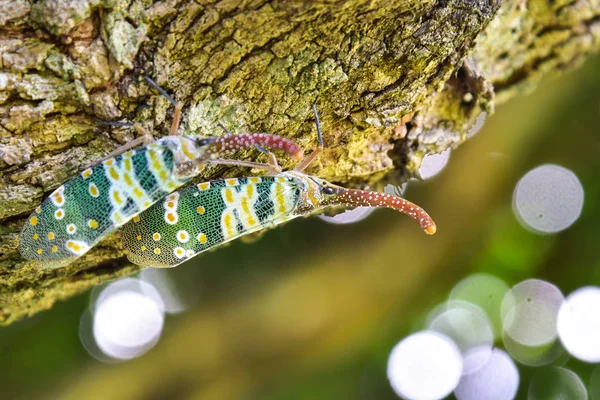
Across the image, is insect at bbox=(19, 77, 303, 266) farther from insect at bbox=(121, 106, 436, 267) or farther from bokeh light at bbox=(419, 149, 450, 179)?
bokeh light at bbox=(419, 149, 450, 179)

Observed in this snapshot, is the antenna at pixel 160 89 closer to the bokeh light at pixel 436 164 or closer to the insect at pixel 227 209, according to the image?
the insect at pixel 227 209

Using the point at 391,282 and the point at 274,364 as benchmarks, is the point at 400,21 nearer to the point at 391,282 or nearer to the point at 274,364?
the point at 391,282

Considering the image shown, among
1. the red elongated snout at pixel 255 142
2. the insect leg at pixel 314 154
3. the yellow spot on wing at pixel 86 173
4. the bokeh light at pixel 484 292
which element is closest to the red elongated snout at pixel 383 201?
the insect leg at pixel 314 154

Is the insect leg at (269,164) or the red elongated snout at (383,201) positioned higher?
the insect leg at (269,164)

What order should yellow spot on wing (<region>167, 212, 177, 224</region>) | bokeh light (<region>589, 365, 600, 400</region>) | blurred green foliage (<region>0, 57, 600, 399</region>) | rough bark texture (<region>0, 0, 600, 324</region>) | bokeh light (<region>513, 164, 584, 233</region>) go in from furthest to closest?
1. bokeh light (<region>513, 164, 584, 233</region>)
2. bokeh light (<region>589, 365, 600, 400</region>)
3. blurred green foliage (<region>0, 57, 600, 399</region>)
4. yellow spot on wing (<region>167, 212, 177, 224</region>)
5. rough bark texture (<region>0, 0, 600, 324</region>)

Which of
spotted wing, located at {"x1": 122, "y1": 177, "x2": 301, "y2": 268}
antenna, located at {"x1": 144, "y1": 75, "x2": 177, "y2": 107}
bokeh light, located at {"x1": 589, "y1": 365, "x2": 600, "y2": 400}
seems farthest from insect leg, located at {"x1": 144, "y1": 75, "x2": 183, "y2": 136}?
bokeh light, located at {"x1": 589, "y1": 365, "x2": 600, "y2": 400}

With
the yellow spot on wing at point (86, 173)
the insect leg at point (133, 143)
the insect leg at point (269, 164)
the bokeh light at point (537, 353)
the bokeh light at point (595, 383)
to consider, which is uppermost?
the insect leg at point (133, 143)
